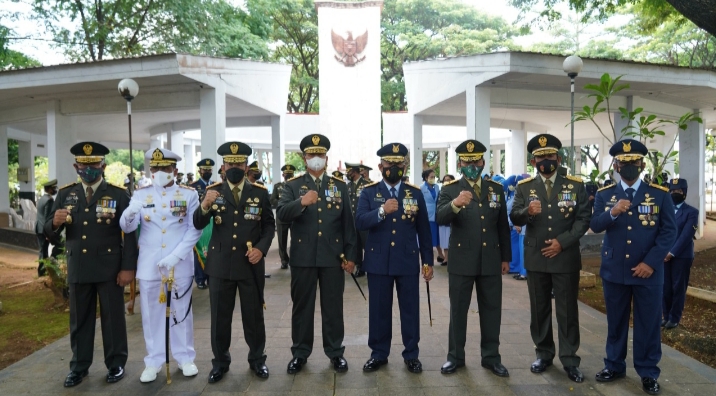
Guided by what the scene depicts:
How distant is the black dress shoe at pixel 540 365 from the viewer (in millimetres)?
4418

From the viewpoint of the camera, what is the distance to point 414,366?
445 centimetres

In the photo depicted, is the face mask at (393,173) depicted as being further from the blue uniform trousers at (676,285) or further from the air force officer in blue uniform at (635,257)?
the blue uniform trousers at (676,285)

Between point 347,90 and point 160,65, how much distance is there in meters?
11.3

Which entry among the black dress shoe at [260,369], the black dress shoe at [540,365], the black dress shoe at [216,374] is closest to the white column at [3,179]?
the black dress shoe at [216,374]

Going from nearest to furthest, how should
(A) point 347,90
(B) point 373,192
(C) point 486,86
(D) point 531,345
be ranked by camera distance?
(B) point 373,192
(D) point 531,345
(C) point 486,86
(A) point 347,90

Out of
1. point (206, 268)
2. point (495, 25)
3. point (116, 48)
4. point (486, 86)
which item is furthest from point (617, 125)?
point (495, 25)

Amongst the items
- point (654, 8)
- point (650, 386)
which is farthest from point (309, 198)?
point (654, 8)

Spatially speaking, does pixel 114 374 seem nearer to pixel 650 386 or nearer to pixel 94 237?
pixel 94 237

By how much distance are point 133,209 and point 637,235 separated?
414 cm

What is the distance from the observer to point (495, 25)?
31781mm

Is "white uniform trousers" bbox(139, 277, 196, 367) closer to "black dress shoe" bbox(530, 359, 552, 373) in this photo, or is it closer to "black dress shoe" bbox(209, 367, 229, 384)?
"black dress shoe" bbox(209, 367, 229, 384)

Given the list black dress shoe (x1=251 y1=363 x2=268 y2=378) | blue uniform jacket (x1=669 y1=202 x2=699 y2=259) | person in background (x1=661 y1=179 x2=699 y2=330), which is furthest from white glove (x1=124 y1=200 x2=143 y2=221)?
blue uniform jacket (x1=669 y1=202 x2=699 y2=259)

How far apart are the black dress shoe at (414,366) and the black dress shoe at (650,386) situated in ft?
5.74

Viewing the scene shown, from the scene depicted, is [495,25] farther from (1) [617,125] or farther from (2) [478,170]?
(2) [478,170]
